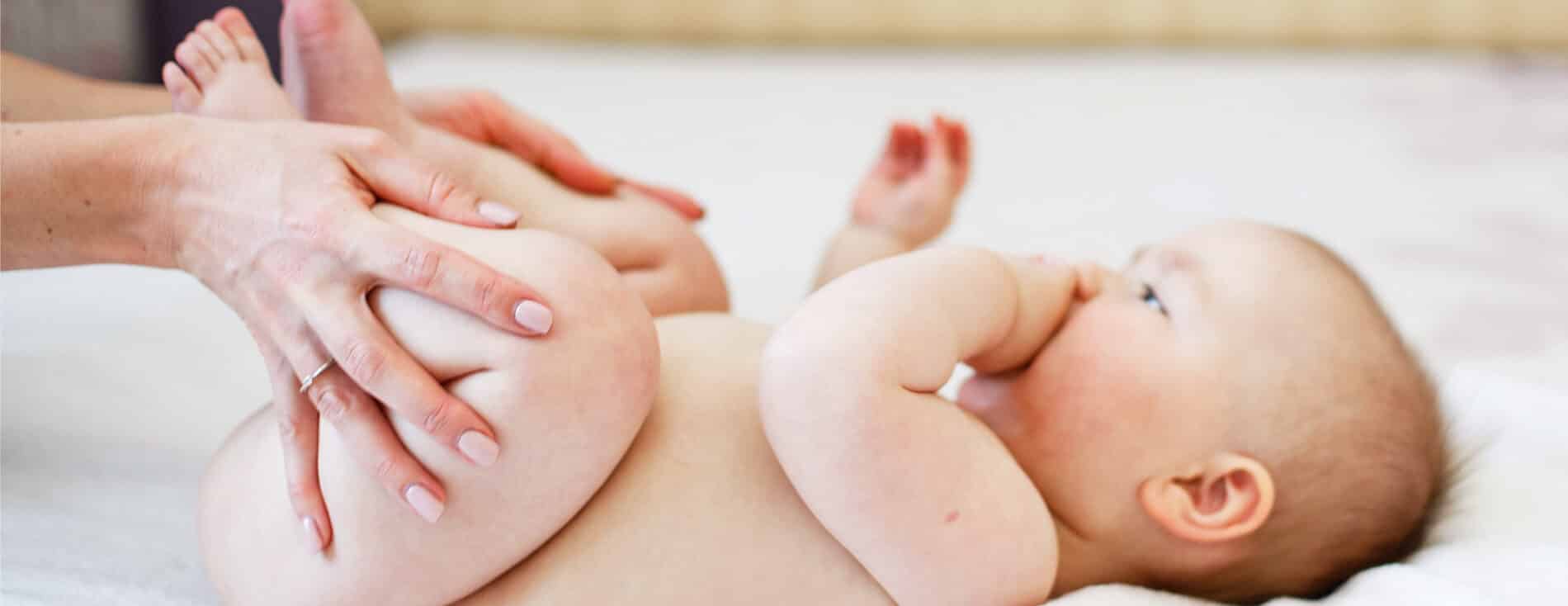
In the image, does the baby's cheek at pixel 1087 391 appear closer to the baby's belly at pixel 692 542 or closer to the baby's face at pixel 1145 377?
the baby's face at pixel 1145 377

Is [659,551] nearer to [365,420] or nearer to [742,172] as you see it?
[365,420]

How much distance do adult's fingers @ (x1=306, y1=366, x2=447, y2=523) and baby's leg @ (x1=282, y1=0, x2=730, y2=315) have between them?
31 cm

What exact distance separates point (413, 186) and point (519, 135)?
348 mm

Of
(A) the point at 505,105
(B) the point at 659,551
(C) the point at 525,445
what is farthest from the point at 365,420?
(A) the point at 505,105

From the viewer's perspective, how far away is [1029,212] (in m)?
1.76

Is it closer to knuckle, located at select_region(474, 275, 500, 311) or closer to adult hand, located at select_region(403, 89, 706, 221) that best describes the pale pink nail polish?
knuckle, located at select_region(474, 275, 500, 311)

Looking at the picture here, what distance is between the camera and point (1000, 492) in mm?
860

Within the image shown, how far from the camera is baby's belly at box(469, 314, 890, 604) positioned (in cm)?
85

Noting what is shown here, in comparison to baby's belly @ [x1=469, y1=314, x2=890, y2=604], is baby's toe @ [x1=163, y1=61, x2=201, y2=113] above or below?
above

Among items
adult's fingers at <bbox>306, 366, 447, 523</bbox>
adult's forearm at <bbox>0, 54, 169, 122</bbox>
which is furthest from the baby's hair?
adult's forearm at <bbox>0, 54, 169, 122</bbox>

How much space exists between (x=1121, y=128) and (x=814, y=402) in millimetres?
1431

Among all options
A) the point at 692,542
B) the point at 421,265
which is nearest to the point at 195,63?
the point at 421,265

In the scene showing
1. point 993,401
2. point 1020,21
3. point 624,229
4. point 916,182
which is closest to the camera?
point 993,401

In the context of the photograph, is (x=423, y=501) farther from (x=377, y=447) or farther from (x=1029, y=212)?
(x=1029, y=212)
